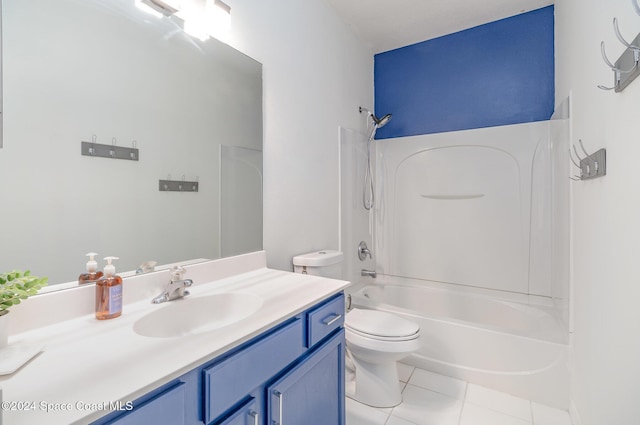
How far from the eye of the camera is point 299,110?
1940mm

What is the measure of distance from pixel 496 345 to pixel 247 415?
165 centimetres

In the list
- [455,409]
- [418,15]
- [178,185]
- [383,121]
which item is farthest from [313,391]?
[418,15]

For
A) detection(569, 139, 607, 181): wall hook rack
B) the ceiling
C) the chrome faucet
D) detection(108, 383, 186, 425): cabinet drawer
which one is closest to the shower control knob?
detection(569, 139, 607, 181): wall hook rack

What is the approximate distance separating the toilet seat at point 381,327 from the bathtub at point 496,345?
316 mm

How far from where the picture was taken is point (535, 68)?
92.6 inches

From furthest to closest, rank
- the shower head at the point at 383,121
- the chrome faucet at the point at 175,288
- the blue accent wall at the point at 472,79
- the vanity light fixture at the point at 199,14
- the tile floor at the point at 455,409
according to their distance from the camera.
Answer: the shower head at the point at 383,121
the blue accent wall at the point at 472,79
the tile floor at the point at 455,409
the vanity light fixture at the point at 199,14
the chrome faucet at the point at 175,288

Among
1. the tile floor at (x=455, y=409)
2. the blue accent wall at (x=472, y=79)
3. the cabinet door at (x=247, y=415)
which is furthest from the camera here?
the blue accent wall at (x=472, y=79)

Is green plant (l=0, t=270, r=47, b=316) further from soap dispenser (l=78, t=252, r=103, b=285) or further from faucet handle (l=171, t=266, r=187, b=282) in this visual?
faucet handle (l=171, t=266, r=187, b=282)

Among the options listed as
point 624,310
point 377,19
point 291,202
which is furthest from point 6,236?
point 377,19

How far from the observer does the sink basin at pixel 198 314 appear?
996 millimetres

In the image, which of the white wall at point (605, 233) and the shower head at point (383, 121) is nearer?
the white wall at point (605, 233)

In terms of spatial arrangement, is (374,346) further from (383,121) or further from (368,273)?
(383,121)

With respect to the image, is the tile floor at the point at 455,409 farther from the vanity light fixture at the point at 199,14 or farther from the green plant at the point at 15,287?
the vanity light fixture at the point at 199,14

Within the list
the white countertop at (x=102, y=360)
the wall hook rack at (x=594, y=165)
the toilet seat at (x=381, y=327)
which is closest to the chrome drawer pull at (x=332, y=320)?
the white countertop at (x=102, y=360)
